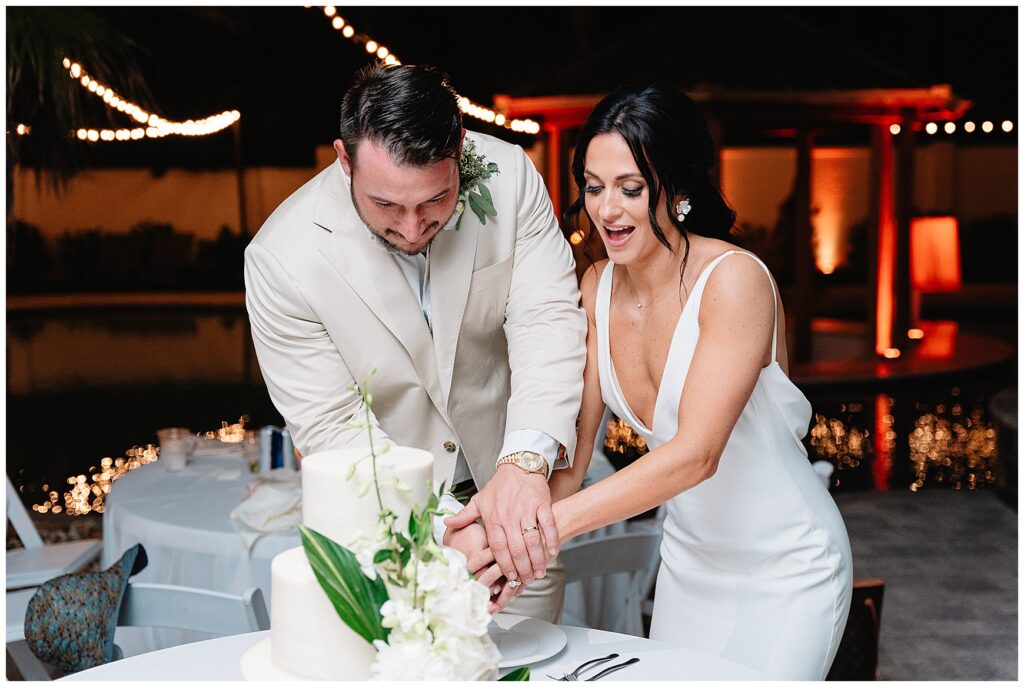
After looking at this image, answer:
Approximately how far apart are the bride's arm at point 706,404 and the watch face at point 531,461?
0.29ft

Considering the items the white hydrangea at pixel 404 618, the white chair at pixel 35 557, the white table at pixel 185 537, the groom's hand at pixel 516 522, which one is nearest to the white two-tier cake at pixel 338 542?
the white hydrangea at pixel 404 618

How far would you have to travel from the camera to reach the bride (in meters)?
1.88

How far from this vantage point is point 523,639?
1.67 metres

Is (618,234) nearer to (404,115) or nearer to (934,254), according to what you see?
(404,115)

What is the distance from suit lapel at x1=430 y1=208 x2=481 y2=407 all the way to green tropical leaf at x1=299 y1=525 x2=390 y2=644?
1015 mm

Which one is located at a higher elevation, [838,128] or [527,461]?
[838,128]

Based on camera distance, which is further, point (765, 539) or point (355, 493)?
point (765, 539)

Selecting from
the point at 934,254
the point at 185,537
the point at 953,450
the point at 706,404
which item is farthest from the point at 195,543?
the point at 934,254

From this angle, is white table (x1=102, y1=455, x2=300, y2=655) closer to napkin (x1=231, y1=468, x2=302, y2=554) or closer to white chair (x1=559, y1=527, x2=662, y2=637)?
napkin (x1=231, y1=468, x2=302, y2=554)

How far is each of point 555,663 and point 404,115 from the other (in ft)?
2.96

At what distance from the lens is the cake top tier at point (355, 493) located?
118 cm

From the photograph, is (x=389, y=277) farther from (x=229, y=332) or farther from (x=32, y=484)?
(x=229, y=332)

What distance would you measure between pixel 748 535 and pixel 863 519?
12.0ft

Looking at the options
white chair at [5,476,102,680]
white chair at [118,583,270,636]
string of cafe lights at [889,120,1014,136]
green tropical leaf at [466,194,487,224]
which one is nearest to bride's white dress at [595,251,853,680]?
green tropical leaf at [466,194,487,224]
